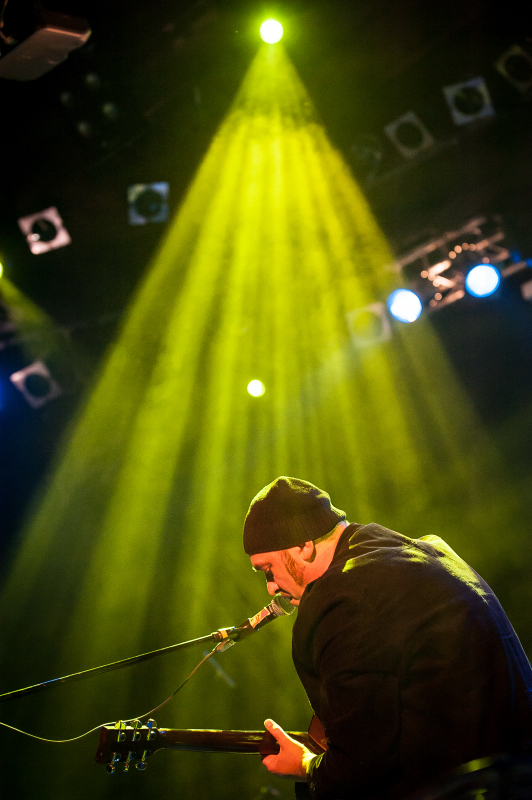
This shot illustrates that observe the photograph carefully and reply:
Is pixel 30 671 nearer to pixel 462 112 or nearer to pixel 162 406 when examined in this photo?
pixel 162 406

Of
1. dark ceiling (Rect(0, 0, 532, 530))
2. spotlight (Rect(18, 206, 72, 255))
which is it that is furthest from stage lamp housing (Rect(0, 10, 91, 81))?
spotlight (Rect(18, 206, 72, 255))

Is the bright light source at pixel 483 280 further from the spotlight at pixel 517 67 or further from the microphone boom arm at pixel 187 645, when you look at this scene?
the microphone boom arm at pixel 187 645

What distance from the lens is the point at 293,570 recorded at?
212 centimetres

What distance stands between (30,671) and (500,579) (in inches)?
176

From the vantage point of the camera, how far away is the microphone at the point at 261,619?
2.30m

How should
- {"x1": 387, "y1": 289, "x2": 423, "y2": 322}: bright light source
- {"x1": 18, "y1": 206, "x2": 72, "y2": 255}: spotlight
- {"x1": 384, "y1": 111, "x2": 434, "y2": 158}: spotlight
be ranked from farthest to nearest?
1. {"x1": 18, "y1": 206, "x2": 72, "y2": 255}: spotlight
2. {"x1": 387, "y1": 289, "x2": 423, "y2": 322}: bright light source
3. {"x1": 384, "y1": 111, "x2": 434, "y2": 158}: spotlight

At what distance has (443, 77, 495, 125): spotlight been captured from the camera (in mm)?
4172

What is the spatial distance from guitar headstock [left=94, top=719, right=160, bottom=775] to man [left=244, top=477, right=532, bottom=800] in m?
0.84

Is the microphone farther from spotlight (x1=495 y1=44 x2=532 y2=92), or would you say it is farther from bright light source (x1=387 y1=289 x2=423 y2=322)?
spotlight (x1=495 y1=44 x2=532 y2=92)

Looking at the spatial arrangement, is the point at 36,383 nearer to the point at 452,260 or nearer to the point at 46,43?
the point at 46,43

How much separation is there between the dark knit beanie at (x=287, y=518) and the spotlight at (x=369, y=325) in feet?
10.1

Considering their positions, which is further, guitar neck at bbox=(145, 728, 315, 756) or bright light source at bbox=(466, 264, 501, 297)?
bright light source at bbox=(466, 264, 501, 297)

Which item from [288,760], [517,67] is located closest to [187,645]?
[288,760]

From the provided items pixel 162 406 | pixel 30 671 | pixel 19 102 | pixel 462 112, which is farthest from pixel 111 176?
pixel 30 671
